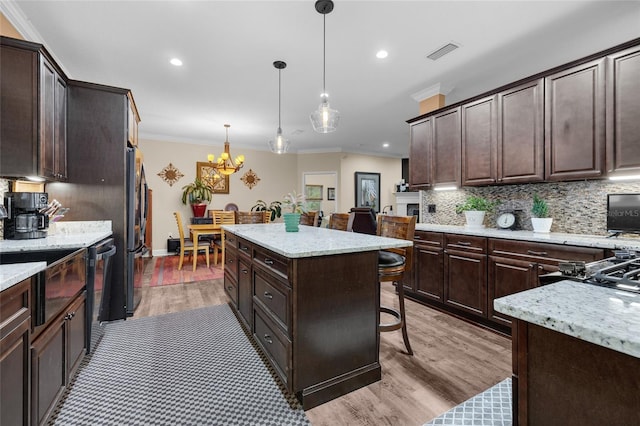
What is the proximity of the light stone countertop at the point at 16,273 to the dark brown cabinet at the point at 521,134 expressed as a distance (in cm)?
367

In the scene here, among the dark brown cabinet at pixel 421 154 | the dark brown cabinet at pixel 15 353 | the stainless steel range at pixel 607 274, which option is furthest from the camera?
the dark brown cabinet at pixel 421 154

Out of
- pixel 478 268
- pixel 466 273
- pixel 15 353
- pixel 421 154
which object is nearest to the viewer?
pixel 15 353

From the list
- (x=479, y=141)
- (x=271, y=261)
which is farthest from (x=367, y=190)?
(x=271, y=261)

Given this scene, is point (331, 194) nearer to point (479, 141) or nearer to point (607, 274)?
point (479, 141)

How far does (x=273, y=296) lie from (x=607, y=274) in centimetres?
158

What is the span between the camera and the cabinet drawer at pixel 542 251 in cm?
216

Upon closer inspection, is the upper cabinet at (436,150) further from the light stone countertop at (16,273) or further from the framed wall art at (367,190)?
the framed wall art at (367,190)

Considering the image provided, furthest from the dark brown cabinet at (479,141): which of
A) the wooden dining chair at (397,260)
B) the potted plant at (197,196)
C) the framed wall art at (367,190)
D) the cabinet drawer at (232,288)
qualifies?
the potted plant at (197,196)

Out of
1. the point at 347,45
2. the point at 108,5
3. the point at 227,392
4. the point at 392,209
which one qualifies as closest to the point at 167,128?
the point at 108,5

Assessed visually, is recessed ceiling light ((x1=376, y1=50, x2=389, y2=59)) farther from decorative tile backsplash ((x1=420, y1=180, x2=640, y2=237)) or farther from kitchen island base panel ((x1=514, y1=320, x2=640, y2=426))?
kitchen island base panel ((x1=514, y1=320, x2=640, y2=426))

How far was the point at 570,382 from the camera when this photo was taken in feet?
1.87

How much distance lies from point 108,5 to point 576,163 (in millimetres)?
4137

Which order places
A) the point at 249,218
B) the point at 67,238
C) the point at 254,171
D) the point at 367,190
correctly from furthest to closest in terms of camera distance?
the point at 367,190, the point at 254,171, the point at 249,218, the point at 67,238

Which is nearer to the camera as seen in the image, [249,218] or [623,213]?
[623,213]
